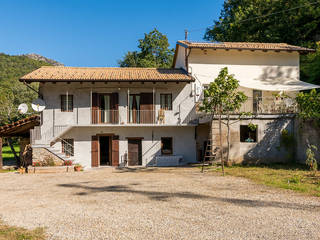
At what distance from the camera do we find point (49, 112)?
1675cm

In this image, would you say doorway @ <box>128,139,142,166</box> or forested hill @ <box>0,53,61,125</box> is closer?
doorway @ <box>128,139,142,166</box>

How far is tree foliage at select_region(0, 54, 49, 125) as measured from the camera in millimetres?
38750

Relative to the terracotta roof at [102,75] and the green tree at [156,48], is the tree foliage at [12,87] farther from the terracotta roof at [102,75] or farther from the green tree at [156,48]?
the terracotta roof at [102,75]

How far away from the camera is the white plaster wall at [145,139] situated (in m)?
16.8

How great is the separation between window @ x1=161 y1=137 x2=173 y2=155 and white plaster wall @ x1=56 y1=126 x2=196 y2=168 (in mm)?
241

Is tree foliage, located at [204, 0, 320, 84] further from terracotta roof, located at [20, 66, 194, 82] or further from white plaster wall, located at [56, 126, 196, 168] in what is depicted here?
white plaster wall, located at [56, 126, 196, 168]

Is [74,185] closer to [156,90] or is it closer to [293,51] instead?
[156,90]

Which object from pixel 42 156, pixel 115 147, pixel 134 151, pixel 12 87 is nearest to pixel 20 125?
pixel 42 156

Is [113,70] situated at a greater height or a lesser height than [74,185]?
greater

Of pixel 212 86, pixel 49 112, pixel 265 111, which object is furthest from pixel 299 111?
pixel 49 112

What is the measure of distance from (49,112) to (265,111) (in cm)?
1308

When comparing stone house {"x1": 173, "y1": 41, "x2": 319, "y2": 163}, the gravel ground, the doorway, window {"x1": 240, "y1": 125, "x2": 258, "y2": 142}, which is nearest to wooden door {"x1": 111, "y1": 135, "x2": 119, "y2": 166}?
the doorway

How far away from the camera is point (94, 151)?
1686 centimetres

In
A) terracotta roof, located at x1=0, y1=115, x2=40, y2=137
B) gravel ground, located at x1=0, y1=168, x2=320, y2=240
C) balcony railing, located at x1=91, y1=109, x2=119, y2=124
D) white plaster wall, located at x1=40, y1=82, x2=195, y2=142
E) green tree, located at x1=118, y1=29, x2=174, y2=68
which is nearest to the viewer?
gravel ground, located at x1=0, y1=168, x2=320, y2=240
